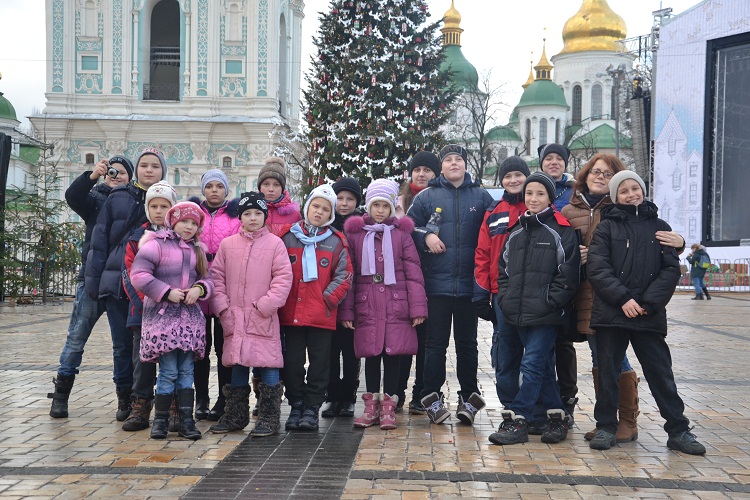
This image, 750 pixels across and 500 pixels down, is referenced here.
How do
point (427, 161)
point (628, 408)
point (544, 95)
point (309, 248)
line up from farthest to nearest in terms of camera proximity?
point (544, 95) < point (427, 161) < point (309, 248) < point (628, 408)

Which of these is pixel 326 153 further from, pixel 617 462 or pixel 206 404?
pixel 617 462

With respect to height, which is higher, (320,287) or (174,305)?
(320,287)

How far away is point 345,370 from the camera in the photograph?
23.0ft

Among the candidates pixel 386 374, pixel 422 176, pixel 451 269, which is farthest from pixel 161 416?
pixel 422 176

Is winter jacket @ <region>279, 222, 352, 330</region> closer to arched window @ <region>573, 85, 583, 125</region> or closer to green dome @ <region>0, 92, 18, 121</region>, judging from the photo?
green dome @ <region>0, 92, 18, 121</region>

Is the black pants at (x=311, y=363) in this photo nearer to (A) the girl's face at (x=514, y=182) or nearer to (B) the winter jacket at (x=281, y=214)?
(B) the winter jacket at (x=281, y=214)

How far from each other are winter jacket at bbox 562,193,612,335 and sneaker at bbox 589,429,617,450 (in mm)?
628

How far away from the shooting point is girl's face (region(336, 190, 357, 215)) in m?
6.86

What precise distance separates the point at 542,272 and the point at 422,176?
171 centimetres

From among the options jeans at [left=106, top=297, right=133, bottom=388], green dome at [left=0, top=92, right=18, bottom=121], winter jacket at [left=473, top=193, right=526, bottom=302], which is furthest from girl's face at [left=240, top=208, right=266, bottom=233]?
green dome at [left=0, top=92, right=18, bottom=121]

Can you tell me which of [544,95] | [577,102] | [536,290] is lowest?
[536,290]

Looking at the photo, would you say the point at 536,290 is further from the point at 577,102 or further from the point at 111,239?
the point at 577,102

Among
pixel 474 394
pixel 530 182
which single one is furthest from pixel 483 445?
pixel 530 182

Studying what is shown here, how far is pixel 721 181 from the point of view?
30266mm
